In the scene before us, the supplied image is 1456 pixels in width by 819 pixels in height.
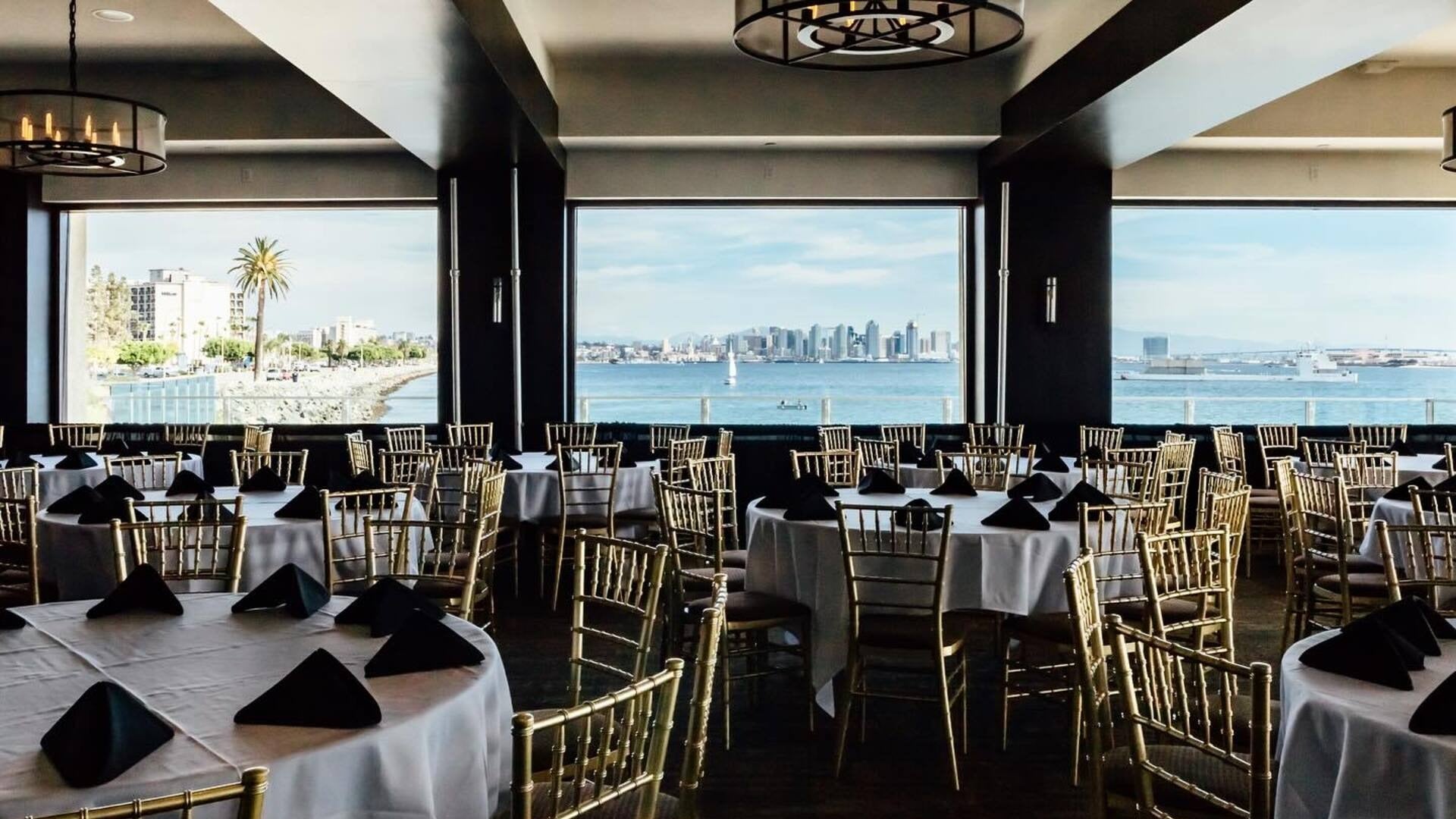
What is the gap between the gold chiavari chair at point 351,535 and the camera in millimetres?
4332

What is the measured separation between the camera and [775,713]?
473 centimetres

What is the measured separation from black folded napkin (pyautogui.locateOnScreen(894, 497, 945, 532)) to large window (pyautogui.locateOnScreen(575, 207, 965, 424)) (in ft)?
124

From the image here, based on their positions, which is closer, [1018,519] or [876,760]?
[876,760]

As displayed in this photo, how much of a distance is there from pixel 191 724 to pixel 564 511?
194 inches

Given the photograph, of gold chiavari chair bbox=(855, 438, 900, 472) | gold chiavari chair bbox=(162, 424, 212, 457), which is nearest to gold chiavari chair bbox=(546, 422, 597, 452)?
gold chiavari chair bbox=(855, 438, 900, 472)

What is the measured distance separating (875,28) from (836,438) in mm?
4278

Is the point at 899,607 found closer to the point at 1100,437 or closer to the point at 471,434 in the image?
the point at 1100,437

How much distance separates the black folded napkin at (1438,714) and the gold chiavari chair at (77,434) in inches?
393

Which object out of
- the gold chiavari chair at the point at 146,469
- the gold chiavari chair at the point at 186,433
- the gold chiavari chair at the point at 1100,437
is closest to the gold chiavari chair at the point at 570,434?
the gold chiavari chair at the point at 146,469

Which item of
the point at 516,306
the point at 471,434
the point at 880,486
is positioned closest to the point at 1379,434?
the point at 880,486

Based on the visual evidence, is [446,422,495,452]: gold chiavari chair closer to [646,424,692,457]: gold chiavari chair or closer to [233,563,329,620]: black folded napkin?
[646,424,692,457]: gold chiavari chair

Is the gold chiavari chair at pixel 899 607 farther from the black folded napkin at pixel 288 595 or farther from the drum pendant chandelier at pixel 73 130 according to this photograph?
the drum pendant chandelier at pixel 73 130

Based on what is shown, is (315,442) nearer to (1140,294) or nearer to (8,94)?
(8,94)

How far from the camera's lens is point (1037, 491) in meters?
5.42
